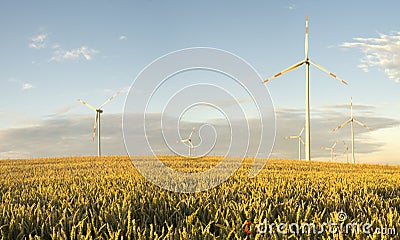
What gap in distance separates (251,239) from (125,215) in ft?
6.23

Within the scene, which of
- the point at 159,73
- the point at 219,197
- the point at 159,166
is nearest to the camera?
the point at 219,197

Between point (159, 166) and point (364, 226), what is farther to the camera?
point (159, 166)

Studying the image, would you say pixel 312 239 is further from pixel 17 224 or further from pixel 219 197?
pixel 17 224

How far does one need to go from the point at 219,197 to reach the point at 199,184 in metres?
1.16

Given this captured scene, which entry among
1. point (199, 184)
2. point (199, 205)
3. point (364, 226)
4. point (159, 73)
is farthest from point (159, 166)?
point (364, 226)

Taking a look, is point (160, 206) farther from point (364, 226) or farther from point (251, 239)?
point (364, 226)

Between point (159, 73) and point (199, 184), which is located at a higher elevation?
point (159, 73)

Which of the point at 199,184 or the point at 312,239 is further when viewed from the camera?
the point at 199,184

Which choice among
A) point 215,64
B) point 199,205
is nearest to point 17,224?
point 199,205

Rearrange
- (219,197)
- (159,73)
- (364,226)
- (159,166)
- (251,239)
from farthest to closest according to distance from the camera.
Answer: (159,166), (159,73), (219,197), (364,226), (251,239)

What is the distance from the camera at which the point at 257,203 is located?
19.4ft

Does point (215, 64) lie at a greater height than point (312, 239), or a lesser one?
greater

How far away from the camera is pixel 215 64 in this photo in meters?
7.75

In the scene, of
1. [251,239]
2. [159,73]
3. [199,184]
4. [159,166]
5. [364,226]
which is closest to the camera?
[251,239]
